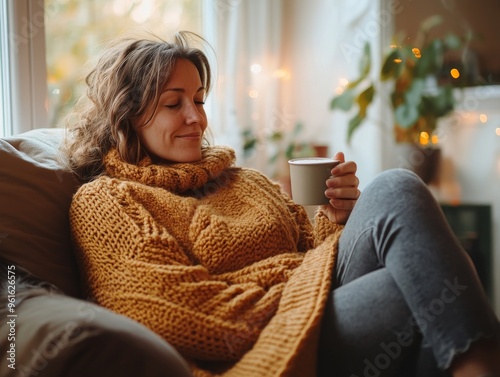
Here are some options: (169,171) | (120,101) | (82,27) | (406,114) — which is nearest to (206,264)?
(169,171)

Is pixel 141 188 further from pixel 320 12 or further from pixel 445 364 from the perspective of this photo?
pixel 320 12

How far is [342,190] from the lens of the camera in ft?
4.69

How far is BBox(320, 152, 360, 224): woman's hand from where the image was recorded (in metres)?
1.41

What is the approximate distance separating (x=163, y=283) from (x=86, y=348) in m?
0.31

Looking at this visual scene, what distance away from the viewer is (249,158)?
10.4 ft

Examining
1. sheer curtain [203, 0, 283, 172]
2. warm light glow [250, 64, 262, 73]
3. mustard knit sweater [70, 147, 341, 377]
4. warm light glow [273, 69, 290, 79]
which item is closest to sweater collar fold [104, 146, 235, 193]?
mustard knit sweater [70, 147, 341, 377]

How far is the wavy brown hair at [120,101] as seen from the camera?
1.50m

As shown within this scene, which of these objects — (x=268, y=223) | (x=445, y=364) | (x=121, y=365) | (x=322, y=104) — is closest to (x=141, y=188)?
(x=268, y=223)

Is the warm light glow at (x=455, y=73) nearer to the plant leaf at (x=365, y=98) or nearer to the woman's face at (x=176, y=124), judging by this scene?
the plant leaf at (x=365, y=98)

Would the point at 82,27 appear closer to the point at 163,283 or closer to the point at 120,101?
the point at 120,101

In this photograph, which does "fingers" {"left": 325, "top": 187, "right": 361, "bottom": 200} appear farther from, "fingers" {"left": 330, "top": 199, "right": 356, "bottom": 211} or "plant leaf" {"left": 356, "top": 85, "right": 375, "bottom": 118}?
"plant leaf" {"left": 356, "top": 85, "right": 375, "bottom": 118}

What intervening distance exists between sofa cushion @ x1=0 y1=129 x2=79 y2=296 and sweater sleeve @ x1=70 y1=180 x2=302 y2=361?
38 millimetres

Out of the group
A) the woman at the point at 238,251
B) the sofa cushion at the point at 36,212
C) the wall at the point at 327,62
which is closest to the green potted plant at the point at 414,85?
the wall at the point at 327,62

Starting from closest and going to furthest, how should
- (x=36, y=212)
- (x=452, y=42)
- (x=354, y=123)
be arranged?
(x=36, y=212) < (x=452, y=42) < (x=354, y=123)
